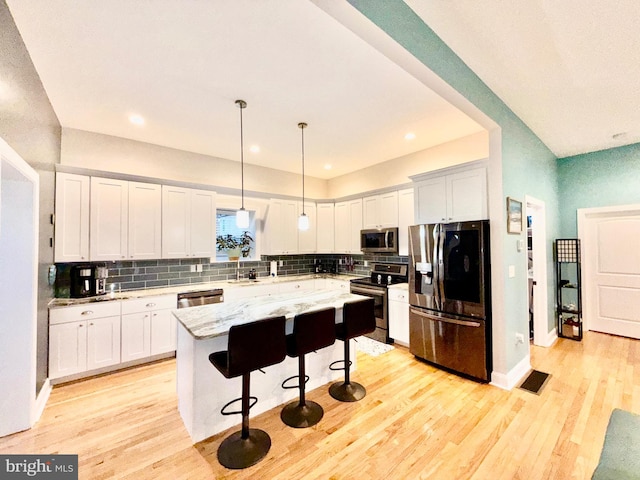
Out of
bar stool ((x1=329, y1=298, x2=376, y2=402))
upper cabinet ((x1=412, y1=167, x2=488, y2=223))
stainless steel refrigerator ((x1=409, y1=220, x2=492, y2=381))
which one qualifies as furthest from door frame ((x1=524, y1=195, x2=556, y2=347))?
bar stool ((x1=329, y1=298, x2=376, y2=402))

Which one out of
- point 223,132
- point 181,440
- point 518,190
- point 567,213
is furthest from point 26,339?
point 567,213

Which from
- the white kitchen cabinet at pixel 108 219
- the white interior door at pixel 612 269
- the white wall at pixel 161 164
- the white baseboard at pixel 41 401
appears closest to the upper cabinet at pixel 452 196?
the white wall at pixel 161 164

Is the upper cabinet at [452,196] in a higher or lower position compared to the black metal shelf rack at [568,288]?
higher

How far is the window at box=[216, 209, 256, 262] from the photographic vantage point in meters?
4.80

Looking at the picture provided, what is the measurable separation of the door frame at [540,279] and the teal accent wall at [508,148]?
0.71 feet

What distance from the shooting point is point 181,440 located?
84.8 inches

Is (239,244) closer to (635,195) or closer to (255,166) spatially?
(255,166)

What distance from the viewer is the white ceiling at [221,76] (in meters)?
1.81

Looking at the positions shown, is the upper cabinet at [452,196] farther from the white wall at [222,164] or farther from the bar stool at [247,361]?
the bar stool at [247,361]

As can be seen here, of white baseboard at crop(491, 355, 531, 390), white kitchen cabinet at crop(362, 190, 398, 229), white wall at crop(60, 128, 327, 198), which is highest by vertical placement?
white wall at crop(60, 128, 327, 198)

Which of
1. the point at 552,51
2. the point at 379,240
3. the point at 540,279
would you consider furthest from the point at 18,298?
the point at 540,279

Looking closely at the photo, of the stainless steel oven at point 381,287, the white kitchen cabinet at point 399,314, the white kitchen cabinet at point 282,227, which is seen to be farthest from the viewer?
the white kitchen cabinet at point 282,227

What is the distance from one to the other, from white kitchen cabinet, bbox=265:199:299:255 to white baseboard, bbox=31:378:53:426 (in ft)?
10.3

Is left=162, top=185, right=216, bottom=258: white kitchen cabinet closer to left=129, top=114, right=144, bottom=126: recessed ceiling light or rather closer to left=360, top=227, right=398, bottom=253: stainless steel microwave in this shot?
left=129, top=114, right=144, bottom=126: recessed ceiling light
